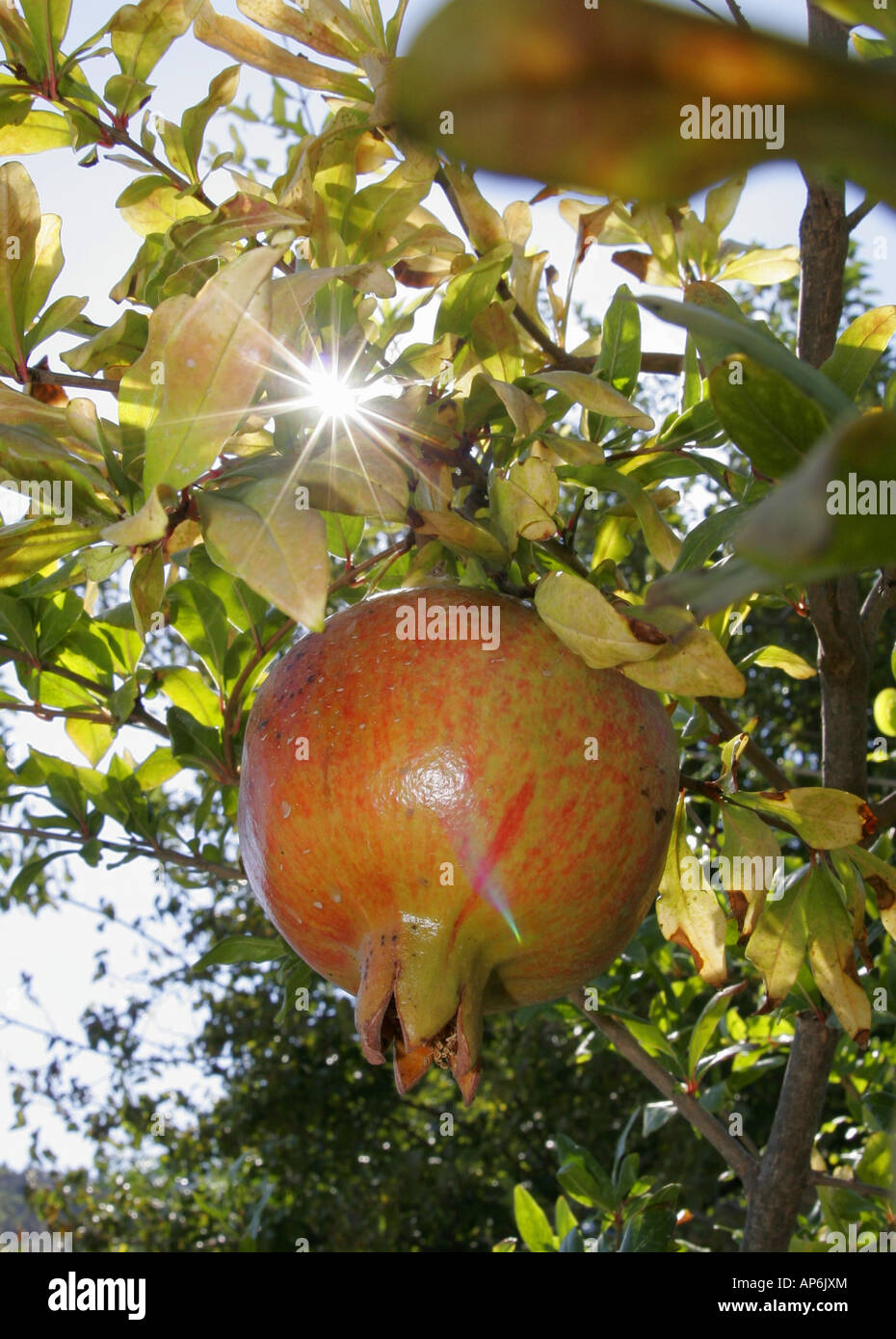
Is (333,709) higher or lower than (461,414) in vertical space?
lower

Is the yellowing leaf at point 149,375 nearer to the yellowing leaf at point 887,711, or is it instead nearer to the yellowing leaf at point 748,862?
the yellowing leaf at point 748,862

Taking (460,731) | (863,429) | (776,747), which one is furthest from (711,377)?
(776,747)

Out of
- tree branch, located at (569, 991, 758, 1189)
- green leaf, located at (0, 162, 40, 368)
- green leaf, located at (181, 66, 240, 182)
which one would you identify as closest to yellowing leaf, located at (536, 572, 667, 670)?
green leaf, located at (0, 162, 40, 368)

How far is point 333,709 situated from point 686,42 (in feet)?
1.96

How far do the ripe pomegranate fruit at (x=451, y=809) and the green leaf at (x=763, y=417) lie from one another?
218mm

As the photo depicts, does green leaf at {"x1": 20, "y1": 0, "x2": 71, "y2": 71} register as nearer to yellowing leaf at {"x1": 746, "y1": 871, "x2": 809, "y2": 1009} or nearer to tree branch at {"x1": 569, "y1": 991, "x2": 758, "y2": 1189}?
yellowing leaf at {"x1": 746, "y1": 871, "x2": 809, "y2": 1009}

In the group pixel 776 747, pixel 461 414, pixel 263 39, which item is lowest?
pixel 461 414

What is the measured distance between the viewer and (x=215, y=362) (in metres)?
0.55

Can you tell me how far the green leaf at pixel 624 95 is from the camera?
117 mm

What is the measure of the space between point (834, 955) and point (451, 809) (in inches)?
19.1

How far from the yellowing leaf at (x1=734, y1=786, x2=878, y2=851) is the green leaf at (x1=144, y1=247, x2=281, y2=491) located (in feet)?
1.73

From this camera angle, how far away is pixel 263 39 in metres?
0.90

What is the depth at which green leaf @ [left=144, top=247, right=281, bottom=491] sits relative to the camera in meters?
0.53
